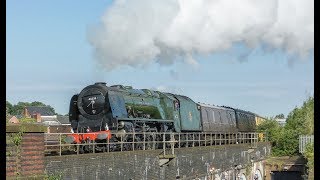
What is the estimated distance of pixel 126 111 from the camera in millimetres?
20234

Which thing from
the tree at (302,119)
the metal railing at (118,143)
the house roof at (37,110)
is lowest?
the metal railing at (118,143)

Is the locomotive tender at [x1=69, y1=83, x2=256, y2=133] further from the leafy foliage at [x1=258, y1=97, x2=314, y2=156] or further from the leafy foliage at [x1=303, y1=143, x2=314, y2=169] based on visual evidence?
the leafy foliage at [x1=258, y1=97, x2=314, y2=156]

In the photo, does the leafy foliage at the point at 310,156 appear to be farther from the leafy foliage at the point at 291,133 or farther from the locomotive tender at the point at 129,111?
the leafy foliage at the point at 291,133

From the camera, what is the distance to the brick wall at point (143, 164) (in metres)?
13.1

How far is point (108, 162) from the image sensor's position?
49.3 ft

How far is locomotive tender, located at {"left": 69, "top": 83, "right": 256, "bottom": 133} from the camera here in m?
19.5

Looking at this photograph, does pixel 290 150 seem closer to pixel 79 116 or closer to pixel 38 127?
pixel 79 116

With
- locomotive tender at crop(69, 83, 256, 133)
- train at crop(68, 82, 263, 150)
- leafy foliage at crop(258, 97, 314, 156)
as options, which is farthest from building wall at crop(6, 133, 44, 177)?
leafy foliage at crop(258, 97, 314, 156)

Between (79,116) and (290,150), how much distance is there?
26.9 metres

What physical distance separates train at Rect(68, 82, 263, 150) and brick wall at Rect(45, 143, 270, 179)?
1645 mm

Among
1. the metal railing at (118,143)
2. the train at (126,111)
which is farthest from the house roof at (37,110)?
the metal railing at (118,143)

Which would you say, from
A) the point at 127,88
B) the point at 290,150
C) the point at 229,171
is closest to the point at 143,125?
the point at 127,88

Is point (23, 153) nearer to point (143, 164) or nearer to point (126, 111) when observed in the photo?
point (143, 164)
